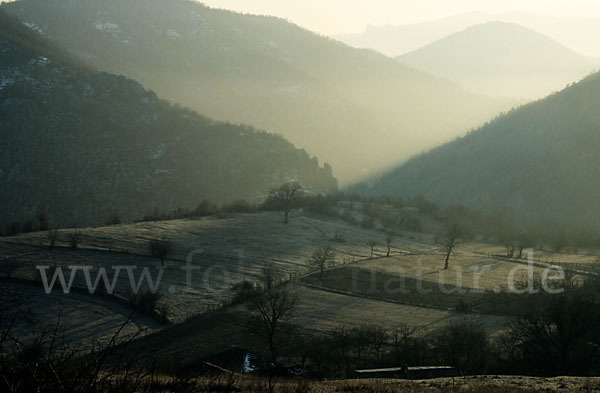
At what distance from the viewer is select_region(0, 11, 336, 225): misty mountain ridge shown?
130m

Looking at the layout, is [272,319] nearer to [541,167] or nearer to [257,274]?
[257,274]

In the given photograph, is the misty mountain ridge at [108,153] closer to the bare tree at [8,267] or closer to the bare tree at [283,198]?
the bare tree at [283,198]

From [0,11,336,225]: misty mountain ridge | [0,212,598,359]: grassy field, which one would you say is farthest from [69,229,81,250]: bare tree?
[0,11,336,225]: misty mountain ridge

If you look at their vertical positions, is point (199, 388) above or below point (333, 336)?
above

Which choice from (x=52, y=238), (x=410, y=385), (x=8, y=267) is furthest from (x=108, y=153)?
(x=410, y=385)

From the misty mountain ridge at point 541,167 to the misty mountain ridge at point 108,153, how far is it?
56.2 metres

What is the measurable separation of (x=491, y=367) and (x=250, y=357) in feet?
63.5

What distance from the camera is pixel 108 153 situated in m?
157

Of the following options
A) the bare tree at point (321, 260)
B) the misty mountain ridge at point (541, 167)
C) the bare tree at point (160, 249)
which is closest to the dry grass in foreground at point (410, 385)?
the bare tree at point (321, 260)

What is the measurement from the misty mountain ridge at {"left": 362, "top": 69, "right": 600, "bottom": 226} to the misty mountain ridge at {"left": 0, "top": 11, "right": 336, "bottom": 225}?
2214 inches

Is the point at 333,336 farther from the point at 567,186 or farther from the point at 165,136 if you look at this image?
the point at 165,136

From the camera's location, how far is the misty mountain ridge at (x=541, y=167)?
479 feet

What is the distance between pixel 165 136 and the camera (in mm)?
181375

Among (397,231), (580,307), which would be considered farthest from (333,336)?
(397,231)
